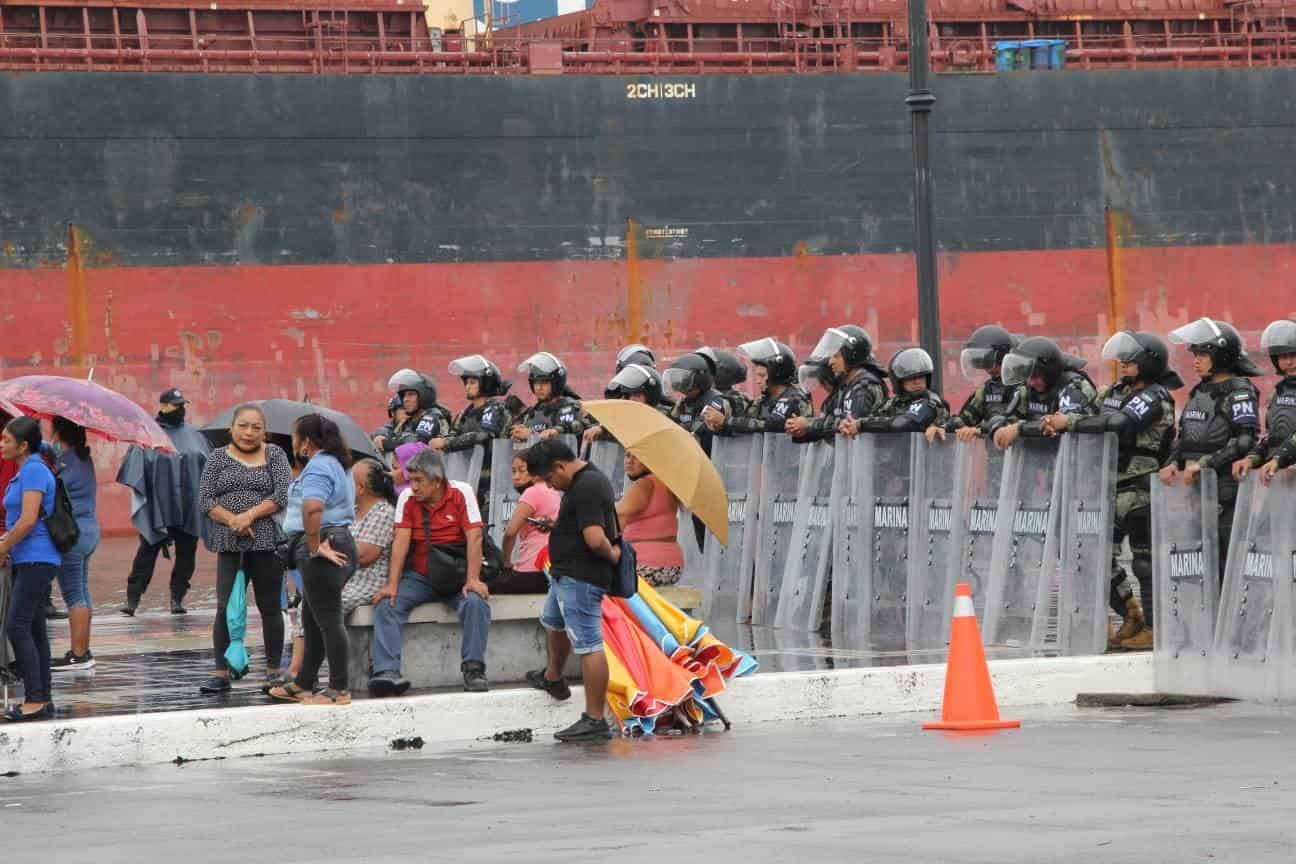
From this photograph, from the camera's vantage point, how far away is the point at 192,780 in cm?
883

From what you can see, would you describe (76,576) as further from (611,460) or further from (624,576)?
(611,460)

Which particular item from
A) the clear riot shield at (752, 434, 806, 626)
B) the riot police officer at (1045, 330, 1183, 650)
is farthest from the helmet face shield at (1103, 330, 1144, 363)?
the clear riot shield at (752, 434, 806, 626)

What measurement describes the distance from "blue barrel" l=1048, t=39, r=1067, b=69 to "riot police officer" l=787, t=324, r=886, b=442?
27.8m

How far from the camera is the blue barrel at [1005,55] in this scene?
40.7m

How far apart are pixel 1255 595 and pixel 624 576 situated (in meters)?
3.06

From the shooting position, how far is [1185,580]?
11.1m

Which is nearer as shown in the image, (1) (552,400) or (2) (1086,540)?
(2) (1086,540)

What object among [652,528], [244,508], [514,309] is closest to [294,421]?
[652,528]

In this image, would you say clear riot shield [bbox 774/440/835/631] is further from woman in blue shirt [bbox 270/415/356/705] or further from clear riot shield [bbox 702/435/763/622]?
woman in blue shirt [bbox 270/415/356/705]

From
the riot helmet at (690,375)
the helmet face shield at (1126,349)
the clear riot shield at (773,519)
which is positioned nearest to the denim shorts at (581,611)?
the helmet face shield at (1126,349)

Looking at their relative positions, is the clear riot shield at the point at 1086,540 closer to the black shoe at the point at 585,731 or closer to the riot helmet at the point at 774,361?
the black shoe at the point at 585,731

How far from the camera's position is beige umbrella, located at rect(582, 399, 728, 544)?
1121 cm

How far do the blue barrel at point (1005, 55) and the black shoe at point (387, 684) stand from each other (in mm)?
32046

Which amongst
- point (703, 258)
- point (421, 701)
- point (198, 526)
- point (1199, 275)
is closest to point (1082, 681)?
point (421, 701)
